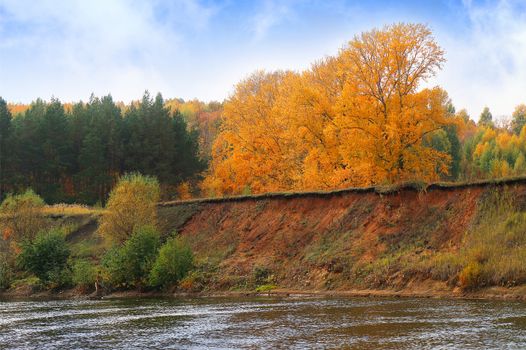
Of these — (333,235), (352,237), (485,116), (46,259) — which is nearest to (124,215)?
(46,259)

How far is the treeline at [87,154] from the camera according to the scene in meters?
79.1

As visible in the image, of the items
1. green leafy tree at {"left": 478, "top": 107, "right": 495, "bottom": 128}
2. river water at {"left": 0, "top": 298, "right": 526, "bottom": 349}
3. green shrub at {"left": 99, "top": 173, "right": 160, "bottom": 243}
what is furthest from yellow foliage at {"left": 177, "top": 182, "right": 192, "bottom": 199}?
green leafy tree at {"left": 478, "top": 107, "right": 495, "bottom": 128}

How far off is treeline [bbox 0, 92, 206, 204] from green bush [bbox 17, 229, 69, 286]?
2922 cm

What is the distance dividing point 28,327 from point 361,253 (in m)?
19.2

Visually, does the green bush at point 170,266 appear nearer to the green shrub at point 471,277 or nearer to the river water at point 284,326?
the river water at point 284,326

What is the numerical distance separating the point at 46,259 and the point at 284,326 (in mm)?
31303

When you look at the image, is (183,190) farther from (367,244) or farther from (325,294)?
(325,294)

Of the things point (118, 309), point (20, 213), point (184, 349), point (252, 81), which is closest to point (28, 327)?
point (118, 309)

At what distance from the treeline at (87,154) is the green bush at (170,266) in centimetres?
3616

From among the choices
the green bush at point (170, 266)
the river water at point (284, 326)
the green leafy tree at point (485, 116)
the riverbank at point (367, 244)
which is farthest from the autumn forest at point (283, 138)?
the green leafy tree at point (485, 116)

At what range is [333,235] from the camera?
39.2 m

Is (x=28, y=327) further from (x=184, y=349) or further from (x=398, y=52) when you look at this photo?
(x=398, y=52)

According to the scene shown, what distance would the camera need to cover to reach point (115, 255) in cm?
4303

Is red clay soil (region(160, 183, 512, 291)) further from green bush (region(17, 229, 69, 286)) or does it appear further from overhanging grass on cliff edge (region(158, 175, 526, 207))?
green bush (region(17, 229, 69, 286))
